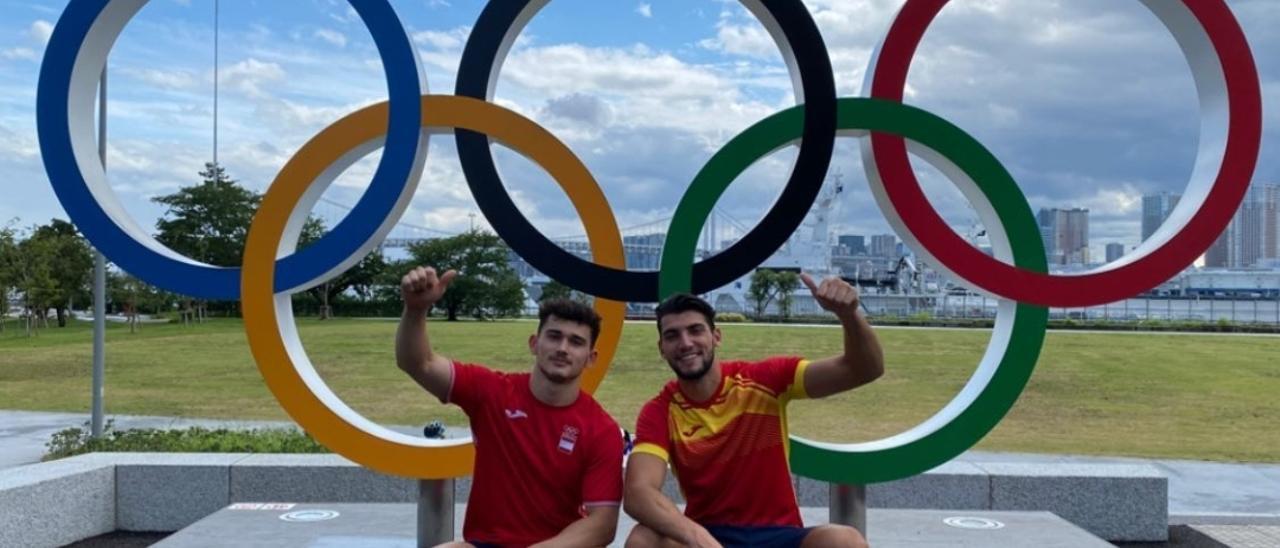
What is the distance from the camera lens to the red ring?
545 centimetres

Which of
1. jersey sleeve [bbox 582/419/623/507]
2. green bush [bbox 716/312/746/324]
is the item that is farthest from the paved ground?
green bush [bbox 716/312/746/324]

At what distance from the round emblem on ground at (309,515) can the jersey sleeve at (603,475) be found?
123 inches

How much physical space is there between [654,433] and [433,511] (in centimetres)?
183

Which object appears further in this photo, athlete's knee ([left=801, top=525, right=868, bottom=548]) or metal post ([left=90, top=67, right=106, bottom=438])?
metal post ([left=90, top=67, right=106, bottom=438])

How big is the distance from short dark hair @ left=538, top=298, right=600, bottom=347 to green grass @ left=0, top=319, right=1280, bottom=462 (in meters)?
8.43

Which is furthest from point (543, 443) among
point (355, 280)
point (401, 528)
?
point (355, 280)

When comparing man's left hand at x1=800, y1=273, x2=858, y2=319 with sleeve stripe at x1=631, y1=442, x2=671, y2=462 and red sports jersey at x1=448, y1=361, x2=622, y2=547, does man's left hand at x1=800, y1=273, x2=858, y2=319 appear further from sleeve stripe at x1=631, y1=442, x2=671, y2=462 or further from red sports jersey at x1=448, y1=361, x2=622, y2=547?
red sports jersey at x1=448, y1=361, x2=622, y2=547

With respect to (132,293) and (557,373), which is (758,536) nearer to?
(557,373)

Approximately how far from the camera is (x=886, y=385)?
57.5 feet

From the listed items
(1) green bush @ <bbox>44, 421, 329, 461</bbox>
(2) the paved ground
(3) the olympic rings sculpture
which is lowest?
(2) the paved ground

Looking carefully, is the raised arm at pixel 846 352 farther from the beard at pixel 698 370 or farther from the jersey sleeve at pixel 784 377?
the beard at pixel 698 370

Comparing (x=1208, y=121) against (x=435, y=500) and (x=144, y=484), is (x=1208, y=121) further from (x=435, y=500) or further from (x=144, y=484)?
(x=144, y=484)

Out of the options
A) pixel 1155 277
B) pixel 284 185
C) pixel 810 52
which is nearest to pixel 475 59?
pixel 284 185

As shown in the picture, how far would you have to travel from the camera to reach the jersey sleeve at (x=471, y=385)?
429 centimetres
